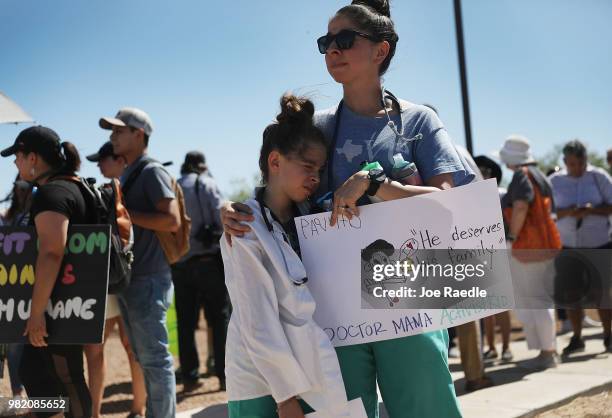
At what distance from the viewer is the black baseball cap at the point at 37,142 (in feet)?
13.8

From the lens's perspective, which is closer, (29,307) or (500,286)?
(500,286)

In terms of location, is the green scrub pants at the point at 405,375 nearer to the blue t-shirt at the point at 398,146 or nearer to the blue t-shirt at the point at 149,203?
the blue t-shirt at the point at 398,146

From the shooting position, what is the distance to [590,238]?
8.17 meters

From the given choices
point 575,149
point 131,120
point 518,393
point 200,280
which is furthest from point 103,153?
point 575,149

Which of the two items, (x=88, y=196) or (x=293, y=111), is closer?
(x=293, y=111)

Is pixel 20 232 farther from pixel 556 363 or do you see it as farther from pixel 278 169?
pixel 556 363

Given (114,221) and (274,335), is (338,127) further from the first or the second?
(114,221)

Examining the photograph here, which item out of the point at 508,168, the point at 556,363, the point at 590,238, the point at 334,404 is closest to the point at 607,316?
the point at 590,238

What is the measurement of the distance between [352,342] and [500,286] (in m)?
0.55

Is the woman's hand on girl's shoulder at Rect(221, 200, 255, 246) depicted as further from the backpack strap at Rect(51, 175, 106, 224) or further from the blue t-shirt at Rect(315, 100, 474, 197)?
Result: the backpack strap at Rect(51, 175, 106, 224)

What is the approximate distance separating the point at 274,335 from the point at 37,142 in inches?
91.5

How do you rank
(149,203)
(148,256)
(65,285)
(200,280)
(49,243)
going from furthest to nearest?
(200,280), (149,203), (148,256), (65,285), (49,243)

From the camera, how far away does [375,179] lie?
8.29ft

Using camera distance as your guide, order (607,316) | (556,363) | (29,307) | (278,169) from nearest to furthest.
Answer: (278,169) < (29,307) < (556,363) < (607,316)
